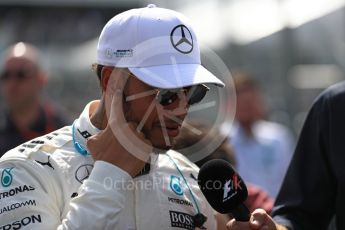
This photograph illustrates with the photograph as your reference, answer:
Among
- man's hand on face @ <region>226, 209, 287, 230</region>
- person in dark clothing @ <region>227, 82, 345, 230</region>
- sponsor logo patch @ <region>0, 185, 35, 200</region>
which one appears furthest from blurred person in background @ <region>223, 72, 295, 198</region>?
sponsor logo patch @ <region>0, 185, 35, 200</region>

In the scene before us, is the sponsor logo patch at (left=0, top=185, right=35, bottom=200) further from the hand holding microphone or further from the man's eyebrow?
the hand holding microphone

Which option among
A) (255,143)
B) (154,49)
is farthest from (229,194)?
(255,143)

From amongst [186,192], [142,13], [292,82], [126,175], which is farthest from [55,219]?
[292,82]

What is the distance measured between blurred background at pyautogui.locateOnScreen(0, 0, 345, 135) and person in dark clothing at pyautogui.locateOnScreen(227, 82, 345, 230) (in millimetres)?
4389

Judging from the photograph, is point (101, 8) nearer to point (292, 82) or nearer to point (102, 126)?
point (292, 82)

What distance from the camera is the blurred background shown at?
8336 mm

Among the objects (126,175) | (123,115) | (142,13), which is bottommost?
(126,175)

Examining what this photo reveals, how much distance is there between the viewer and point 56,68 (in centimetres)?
1074

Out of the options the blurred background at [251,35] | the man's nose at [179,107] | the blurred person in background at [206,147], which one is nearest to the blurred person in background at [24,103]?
the blurred background at [251,35]

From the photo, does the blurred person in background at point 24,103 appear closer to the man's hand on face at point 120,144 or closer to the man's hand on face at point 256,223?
the man's hand on face at point 120,144

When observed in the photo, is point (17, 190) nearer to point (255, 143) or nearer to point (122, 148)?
point (122, 148)

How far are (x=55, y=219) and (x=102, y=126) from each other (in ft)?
1.40

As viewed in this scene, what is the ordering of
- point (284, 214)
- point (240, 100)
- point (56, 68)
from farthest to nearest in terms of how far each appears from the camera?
point (56, 68), point (240, 100), point (284, 214)

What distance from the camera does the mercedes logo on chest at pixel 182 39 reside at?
10.5 feet
